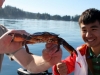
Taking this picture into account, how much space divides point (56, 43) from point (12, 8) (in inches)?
2674

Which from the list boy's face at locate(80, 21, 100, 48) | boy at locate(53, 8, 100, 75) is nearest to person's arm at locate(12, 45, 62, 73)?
boy at locate(53, 8, 100, 75)

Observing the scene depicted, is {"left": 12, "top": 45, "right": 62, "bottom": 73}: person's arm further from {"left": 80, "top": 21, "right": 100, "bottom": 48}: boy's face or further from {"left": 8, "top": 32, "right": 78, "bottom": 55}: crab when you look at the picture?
{"left": 80, "top": 21, "right": 100, "bottom": 48}: boy's face

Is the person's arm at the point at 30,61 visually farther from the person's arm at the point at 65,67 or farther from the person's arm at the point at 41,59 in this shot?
the person's arm at the point at 65,67

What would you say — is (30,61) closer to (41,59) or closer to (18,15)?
(41,59)

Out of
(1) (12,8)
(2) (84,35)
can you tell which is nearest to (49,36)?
(2) (84,35)

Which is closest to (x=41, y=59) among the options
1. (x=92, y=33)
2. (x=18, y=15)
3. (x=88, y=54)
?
(x=92, y=33)

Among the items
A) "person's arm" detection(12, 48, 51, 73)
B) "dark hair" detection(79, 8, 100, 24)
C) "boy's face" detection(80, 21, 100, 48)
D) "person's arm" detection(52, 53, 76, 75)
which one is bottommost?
"person's arm" detection(52, 53, 76, 75)

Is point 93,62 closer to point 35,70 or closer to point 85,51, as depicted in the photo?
point 85,51

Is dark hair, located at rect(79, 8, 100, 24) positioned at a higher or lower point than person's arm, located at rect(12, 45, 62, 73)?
higher

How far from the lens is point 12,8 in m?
67.9

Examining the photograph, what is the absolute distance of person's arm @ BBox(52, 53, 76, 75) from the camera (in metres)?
3.06

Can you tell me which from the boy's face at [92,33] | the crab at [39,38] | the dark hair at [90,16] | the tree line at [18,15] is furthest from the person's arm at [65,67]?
the tree line at [18,15]

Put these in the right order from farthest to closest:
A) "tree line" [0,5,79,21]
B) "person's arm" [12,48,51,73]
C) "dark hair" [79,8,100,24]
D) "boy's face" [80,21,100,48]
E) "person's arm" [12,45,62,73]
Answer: "tree line" [0,5,79,21] → "dark hair" [79,8,100,24] → "boy's face" [80,21,100,48] → "person's arm" [12,48,51,73] → "person's arm" [12,45,62,73]

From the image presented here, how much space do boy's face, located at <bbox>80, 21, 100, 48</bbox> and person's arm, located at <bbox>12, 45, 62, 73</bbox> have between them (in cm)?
111
